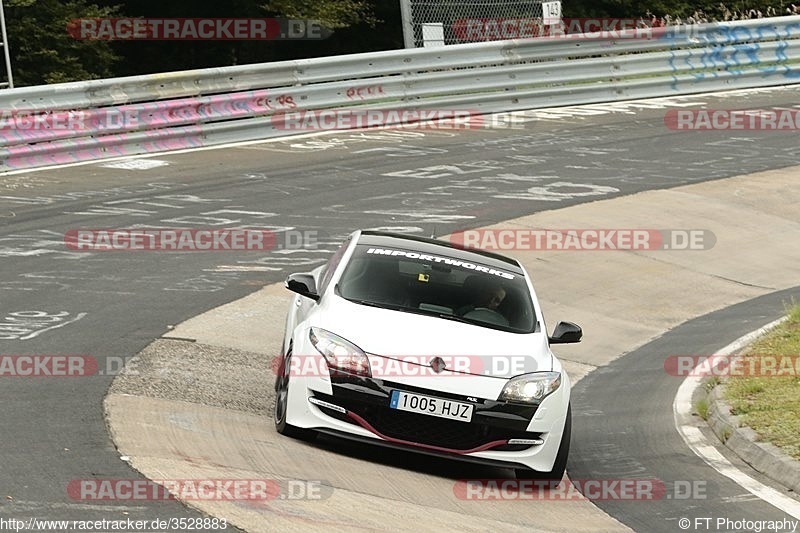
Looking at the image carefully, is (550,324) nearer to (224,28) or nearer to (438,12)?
(438,12)

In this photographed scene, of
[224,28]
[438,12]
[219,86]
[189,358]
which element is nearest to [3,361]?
[189,358]

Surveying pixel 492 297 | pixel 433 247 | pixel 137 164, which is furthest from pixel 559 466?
pixel 137 164

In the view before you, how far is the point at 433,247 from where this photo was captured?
10656 millimetres

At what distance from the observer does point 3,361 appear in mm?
10672

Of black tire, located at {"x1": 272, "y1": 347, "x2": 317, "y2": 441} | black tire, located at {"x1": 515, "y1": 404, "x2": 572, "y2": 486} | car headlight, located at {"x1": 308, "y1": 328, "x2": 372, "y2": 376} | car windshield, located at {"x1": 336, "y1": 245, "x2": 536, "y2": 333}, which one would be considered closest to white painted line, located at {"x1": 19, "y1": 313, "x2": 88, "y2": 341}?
black tire, located at {"x1": 272, "y1": 347, "x2": 317, "y2": 441}

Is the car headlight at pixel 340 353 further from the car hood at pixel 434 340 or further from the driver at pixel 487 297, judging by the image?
the driver at pixel 487 297

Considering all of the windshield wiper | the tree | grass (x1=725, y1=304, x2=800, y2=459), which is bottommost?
grass (x1=725, y1=304, x2=800, y2=459)

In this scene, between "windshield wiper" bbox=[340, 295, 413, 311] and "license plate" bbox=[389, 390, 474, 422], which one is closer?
"license plate" bbox=[389, 390, 474, 422]

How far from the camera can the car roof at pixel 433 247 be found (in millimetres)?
10531

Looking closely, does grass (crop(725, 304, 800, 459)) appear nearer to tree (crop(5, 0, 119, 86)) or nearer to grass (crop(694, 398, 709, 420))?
grass (crop(694, 398, 709, 420))

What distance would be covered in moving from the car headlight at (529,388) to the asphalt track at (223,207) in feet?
8.20

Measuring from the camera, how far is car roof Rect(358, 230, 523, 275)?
10531 mm

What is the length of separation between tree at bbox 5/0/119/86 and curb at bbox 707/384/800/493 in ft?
63.2

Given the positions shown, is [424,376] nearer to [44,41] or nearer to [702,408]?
[702,408]
